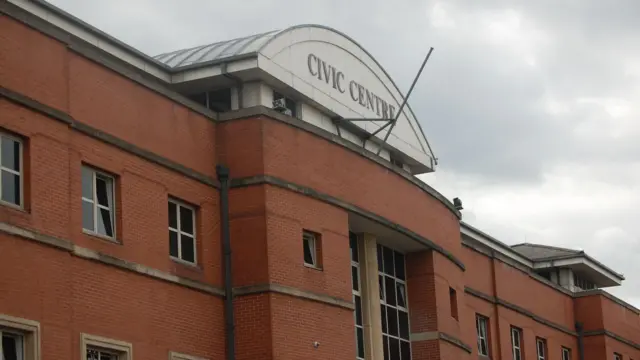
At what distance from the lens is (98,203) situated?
25.2m

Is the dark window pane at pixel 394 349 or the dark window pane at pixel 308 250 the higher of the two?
the dark window pane at pixel 308 250

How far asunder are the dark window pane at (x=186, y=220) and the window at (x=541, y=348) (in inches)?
786

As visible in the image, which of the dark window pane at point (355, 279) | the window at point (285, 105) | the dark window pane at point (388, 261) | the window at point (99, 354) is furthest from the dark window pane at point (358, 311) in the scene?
the window at point (99, 354)

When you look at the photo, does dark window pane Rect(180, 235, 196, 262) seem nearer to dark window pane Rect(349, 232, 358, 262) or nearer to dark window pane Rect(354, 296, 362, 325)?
dark window pane Rect(349, 232, 358, 262)

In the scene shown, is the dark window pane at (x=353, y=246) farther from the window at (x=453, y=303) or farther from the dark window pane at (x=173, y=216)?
the dark window pane at (x=173, y=216)

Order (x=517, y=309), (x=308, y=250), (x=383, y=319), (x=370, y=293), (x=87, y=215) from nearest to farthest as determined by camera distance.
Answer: (x=87, y=215) < (x=308, y=250) < (x=370, y=293) < (x=383, y=319) < (x=517, y=309)

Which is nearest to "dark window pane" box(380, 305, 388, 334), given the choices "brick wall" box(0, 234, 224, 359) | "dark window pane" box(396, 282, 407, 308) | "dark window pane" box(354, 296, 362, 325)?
"dark window pane" box(396, 282, 407, 308)

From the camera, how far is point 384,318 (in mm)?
33438

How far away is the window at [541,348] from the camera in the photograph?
44906mm

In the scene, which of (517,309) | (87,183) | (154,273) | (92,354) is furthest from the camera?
(517,309)

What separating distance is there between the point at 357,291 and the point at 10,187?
11356mm

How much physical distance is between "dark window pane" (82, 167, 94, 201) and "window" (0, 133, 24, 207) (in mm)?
1993

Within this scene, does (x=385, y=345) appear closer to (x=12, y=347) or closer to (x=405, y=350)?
(x=405, y=350)

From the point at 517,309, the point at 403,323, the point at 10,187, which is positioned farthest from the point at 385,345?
the point at 10,187
